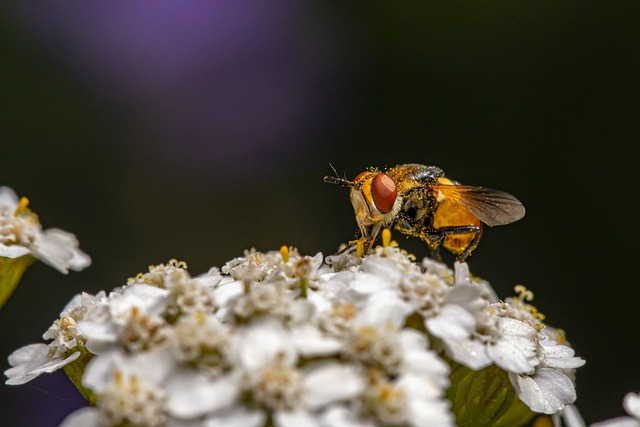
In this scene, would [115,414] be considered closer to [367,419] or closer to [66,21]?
[367,419]

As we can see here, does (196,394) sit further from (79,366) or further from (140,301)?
(79,366)

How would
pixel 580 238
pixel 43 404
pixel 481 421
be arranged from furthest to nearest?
pixel 580 238 → pixel 43 404 → pixel 481 421

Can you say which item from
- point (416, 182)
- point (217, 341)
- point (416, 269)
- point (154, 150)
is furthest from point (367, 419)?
point (154, 150)

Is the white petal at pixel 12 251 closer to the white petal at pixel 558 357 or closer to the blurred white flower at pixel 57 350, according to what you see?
the blurred white flower at pixel 57 350

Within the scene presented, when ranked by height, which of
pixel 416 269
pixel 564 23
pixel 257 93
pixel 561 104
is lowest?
pixel 416 269

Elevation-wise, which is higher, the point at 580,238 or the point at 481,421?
the point at 580,238

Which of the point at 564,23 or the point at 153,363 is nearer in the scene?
the point at 153,363
